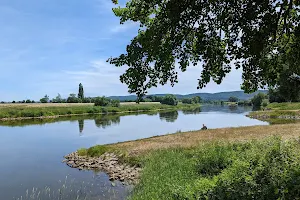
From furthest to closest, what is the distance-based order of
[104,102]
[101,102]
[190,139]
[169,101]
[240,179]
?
[169,101] → [104,102] → [101,102] → [190,139] → [240,179]

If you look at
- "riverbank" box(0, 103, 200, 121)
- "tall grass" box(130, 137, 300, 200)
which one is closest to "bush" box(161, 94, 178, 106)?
"riverbank" box(0, 103, 200, 121)

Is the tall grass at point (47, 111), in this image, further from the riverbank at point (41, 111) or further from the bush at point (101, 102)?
the bush at point (101, 102)

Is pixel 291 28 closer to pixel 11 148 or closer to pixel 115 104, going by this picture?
pixel 11 148

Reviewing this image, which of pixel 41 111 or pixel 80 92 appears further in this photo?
pixel 80 92

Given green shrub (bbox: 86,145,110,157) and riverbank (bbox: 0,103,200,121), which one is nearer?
green shrub (bbox: 86,145,110,157)

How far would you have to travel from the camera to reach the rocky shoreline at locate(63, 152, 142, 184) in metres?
17.4

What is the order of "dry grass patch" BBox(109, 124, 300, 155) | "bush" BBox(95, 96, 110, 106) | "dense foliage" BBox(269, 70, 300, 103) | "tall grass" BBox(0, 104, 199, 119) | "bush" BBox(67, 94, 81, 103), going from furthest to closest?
"bush" BBox(67, 94, 81, 103)
"bush" BBox(95, 96, 110, 106)
"tall grass" BBox(0, 104, 199, 119)
"dry grass patch" BBox(109, 124, 300, 155)
"dense foliage" BBox(269, 70, 300, 103)

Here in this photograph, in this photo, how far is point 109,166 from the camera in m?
20.1

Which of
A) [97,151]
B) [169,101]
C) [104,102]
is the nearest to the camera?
[97,151]

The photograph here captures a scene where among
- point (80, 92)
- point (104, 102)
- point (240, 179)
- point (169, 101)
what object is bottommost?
point (240, 179)

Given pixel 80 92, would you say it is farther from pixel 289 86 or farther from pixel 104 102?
pixel 289 86

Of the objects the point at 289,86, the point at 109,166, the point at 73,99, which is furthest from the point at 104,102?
the point at 289,86

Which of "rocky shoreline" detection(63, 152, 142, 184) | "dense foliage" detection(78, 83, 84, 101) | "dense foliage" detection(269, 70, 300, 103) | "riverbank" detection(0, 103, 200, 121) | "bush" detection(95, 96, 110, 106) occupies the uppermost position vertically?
"dense foliage" detection(78, 83, 84, 101)

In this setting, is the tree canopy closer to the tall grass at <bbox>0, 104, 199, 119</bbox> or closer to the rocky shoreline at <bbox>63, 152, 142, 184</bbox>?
the rocky shoreline at <bbox>63, 152, 142, 184</bbox>
